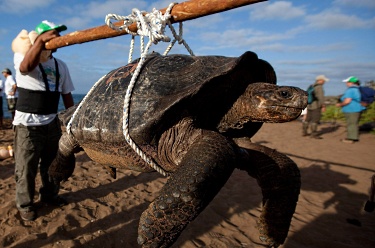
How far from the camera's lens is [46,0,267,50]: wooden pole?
1.27 m

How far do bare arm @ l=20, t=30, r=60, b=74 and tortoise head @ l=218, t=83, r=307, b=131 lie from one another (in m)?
1.88

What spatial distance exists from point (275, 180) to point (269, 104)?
0.68 meters

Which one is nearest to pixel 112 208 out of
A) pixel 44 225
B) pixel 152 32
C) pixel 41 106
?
pixel 44 225

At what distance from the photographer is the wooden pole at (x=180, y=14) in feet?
4.17

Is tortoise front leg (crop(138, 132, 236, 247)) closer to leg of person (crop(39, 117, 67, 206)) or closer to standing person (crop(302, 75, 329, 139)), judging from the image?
leg of person (crop(39, 117, 67, 206))

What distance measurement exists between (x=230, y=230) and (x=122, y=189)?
7.51 ft

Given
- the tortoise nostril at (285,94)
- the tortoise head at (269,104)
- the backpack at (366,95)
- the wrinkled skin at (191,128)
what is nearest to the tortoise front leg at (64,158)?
the wrinkled skin at (191,128)

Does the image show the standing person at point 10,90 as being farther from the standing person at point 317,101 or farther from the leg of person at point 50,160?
the standing person at point 317,101

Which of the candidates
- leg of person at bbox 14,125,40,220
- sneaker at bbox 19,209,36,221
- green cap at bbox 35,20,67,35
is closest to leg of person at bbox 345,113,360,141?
green cap at bbox 35,20,67,35

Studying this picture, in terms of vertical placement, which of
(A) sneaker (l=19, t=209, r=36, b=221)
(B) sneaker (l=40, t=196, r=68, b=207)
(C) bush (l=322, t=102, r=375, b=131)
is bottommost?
(C) bush (l=322, t=102, r=375, b=131)

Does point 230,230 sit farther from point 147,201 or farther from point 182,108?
point 182,108

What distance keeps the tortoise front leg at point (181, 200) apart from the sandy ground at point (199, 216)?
2.02m

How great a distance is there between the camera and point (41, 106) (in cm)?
328

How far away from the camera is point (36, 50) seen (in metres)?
2.48
